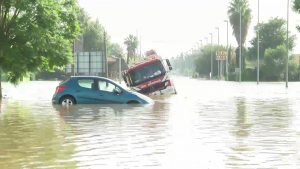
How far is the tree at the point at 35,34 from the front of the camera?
97.9 feet

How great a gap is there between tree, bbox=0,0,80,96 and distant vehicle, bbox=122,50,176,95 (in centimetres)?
678

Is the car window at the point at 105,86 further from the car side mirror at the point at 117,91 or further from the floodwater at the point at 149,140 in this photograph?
the floodwater at the point at 149,140

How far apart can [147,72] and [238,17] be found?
87389 millimetres

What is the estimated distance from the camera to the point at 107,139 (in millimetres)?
12992

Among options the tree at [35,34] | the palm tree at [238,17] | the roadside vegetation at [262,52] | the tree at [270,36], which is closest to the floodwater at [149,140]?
the tree at [35,34]

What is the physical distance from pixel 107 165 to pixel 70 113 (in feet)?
37.9

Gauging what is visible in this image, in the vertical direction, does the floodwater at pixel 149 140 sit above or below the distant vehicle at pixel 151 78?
below

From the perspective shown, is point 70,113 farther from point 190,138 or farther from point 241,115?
point 190,138

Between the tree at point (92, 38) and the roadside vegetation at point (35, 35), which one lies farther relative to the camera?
the tree at point (92, 38)

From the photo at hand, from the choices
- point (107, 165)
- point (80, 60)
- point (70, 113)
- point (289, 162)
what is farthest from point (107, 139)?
point (80, 60)

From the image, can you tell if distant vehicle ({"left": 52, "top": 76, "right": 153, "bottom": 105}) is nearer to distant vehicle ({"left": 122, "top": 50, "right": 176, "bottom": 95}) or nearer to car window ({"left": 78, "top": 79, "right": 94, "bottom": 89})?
car window ({"left": 78, "top": 79, "right": 94, "bottom": 89})

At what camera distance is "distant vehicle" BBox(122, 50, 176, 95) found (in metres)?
38.2

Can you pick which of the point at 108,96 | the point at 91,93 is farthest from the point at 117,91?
the point at 91,93

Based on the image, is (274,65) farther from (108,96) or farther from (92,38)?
(108,96)
